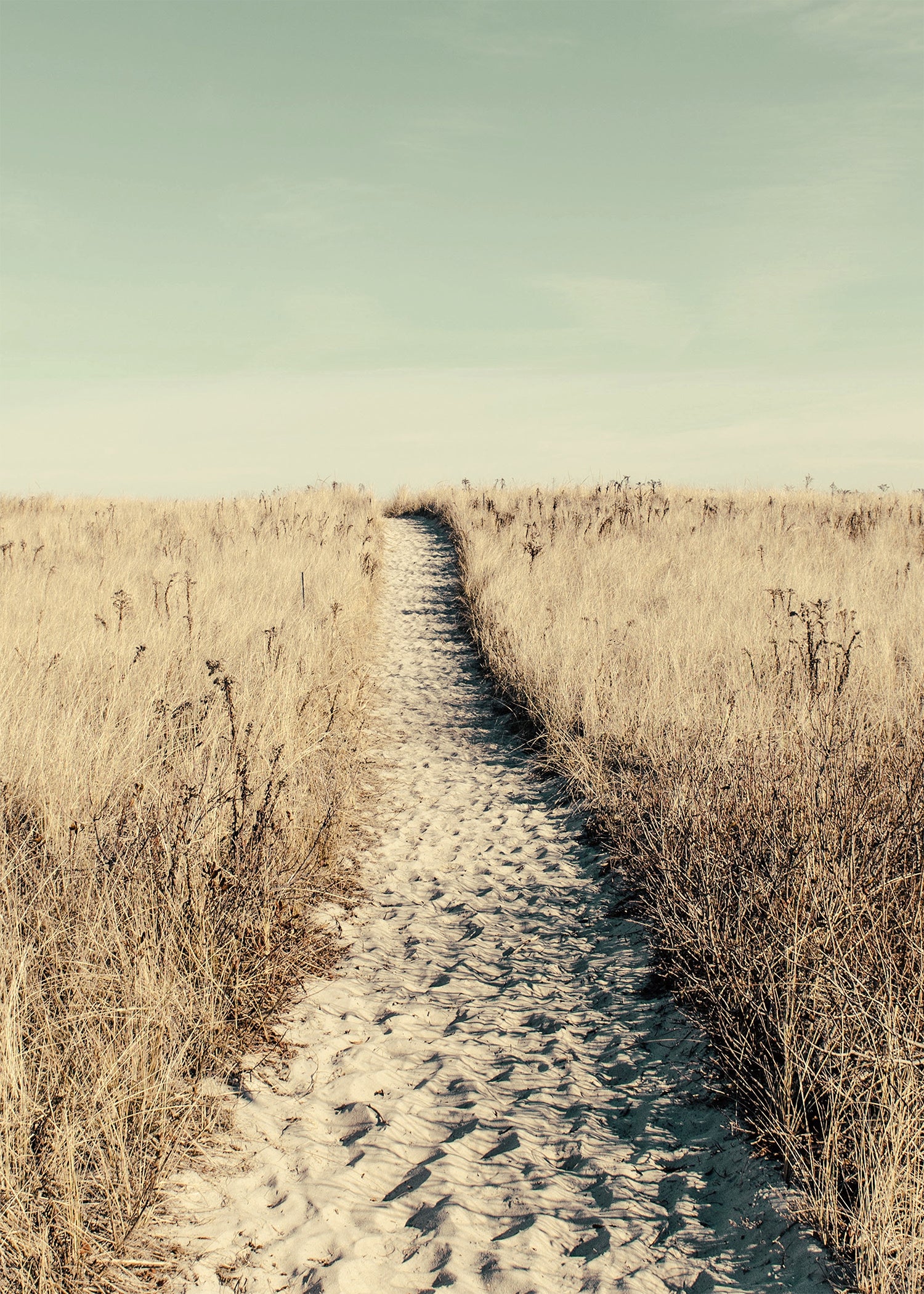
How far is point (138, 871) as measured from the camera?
334 cm

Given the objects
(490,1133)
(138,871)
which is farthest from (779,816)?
(138,871)

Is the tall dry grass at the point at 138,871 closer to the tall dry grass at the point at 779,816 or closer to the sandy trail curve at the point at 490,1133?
the sandy trail curve at the point at 490,1133

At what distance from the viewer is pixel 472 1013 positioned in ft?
11.7

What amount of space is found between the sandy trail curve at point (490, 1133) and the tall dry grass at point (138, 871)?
0.88ft

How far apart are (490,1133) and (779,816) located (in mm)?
1964

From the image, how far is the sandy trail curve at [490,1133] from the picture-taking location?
7.36 ft

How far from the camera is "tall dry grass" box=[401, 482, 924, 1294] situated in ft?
7.74

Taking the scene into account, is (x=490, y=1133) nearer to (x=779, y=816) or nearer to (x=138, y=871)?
(x=138, y=871)

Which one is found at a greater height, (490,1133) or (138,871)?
(138,871)

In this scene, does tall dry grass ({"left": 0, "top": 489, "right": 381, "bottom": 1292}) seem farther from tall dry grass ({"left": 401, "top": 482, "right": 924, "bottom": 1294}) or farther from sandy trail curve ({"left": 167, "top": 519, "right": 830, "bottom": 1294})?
tall dry grass ({"left": 401, "top": 482, "right": 924, "bottom": 1294})

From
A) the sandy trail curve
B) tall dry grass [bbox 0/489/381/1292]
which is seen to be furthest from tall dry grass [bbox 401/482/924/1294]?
tall dry grass [bbox 0/489/381/1292]

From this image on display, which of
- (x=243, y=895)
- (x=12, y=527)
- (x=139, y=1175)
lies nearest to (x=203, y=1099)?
(x=139, y=1175)

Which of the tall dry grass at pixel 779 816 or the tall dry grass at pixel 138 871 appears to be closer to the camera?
the tall dry grass at pixel 138 871

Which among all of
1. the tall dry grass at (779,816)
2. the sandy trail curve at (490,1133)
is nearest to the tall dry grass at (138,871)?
the sandy trail curve at (490,1133)
